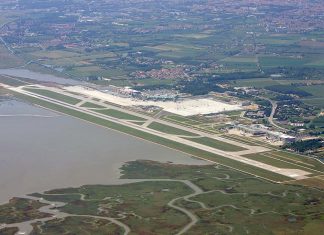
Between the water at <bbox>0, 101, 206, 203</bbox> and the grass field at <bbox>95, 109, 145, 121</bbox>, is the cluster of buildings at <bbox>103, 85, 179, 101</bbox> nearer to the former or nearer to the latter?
the grass field at <bbox>95, 109, 145, 121</bbox>

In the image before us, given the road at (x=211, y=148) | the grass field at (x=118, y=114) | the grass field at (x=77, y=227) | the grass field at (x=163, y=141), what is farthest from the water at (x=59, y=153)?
the grass field at (x=77, y=227)

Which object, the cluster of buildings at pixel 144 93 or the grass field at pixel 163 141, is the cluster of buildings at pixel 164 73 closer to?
the cluster of buildings at pixel 144 93

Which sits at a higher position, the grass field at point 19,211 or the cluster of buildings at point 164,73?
the grass field at point 19,211

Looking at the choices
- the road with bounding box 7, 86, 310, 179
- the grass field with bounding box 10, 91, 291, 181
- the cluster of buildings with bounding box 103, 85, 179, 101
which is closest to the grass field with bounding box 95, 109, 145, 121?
the road with bounding box 7, 86, 310, 179

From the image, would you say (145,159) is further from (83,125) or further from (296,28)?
(296,28)

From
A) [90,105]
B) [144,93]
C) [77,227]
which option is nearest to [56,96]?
[90,105]

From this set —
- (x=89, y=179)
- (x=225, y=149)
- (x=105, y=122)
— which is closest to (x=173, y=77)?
(x=105, y=122)

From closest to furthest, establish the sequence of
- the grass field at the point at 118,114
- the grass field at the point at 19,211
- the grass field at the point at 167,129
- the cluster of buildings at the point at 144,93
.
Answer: the grass field at the point at 19,211 → the grass field at the point at 167,129 → the grass field at the point at 118,114 → the cluster of buildings at the point at 144,93
